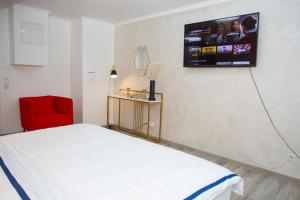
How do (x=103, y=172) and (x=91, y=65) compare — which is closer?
(x=103, y=172)

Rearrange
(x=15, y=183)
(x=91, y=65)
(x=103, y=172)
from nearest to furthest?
(x=15, y=183) < (x=103, y=172) < (x=91, y=65)

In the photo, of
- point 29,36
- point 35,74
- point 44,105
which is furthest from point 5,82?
point 29,36

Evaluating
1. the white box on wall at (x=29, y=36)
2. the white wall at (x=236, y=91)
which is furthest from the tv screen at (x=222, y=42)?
the white box on wall at (x=29, y=36)

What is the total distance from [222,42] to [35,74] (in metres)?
3.47

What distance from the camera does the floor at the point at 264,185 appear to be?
218cm

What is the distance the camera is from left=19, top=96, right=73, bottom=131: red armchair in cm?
345

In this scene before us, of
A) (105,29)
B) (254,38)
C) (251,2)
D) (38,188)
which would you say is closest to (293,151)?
(254,38)

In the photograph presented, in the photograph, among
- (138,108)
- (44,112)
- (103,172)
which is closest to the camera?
(103,172)

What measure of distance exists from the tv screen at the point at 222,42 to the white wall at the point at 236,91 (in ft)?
0.35

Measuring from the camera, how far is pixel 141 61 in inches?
166

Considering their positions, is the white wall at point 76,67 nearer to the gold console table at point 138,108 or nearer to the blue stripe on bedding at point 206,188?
the gold console table at point 138,108

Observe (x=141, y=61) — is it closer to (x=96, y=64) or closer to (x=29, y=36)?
(x=96, y=64)

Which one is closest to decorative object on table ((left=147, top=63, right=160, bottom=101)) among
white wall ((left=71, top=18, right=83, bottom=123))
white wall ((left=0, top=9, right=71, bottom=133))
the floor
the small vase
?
the small vase

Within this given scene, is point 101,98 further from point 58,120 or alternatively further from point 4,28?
point 4,28
